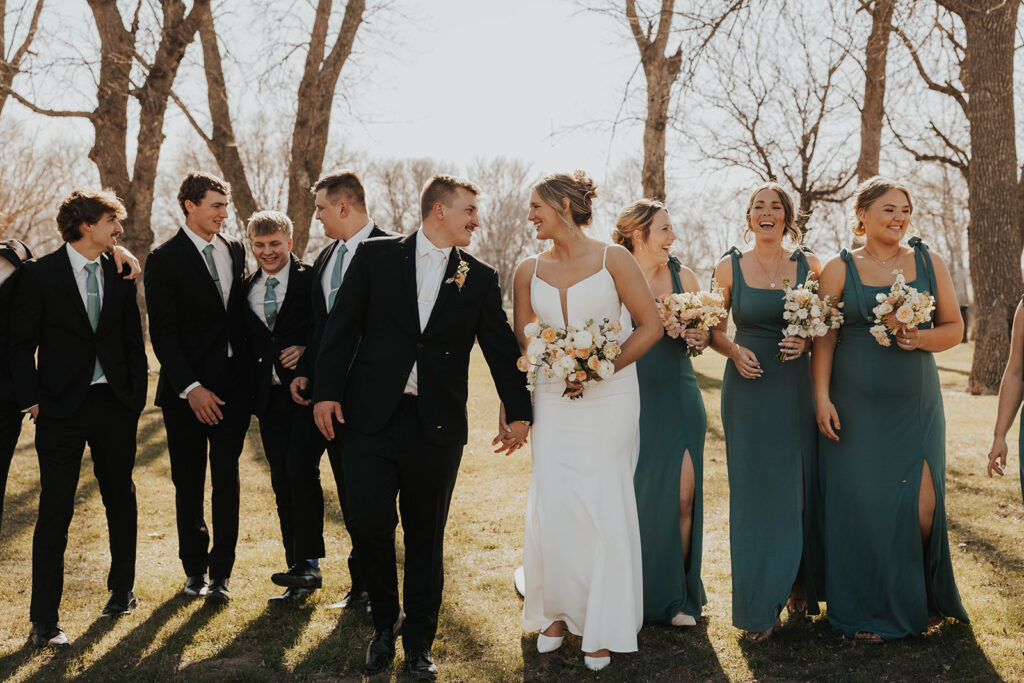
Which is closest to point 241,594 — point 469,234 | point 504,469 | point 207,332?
point 207,332

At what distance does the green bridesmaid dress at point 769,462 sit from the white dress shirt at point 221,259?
10.9 ft

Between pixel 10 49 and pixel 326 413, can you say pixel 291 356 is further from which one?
pixel 10 49

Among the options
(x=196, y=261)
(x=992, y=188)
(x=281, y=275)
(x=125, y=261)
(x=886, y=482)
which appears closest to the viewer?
(x=886, y=482)

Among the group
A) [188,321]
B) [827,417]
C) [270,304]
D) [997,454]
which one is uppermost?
[270,304]

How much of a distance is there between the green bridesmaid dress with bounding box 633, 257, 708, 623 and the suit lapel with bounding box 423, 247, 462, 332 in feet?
4.46

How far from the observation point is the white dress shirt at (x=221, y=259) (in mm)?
5777

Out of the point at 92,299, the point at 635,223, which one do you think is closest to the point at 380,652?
the point at 92,299

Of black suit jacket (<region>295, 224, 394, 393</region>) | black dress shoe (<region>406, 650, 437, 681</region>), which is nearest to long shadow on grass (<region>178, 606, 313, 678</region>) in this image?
black dress shoe (<region>406, 650, 437, 681</region>)

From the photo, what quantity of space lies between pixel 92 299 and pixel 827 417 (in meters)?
4.40

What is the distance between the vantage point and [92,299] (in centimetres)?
531

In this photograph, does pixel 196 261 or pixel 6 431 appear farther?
pixel 196 261

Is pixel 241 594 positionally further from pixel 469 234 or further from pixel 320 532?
pixel 469 234

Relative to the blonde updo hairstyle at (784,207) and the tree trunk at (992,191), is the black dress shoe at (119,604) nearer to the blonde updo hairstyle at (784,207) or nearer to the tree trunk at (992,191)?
the blonde updo hairstyle at (784,207)

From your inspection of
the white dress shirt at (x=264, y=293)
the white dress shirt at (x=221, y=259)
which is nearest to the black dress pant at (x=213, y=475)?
the white dress shirt at (x=264, y=293)
